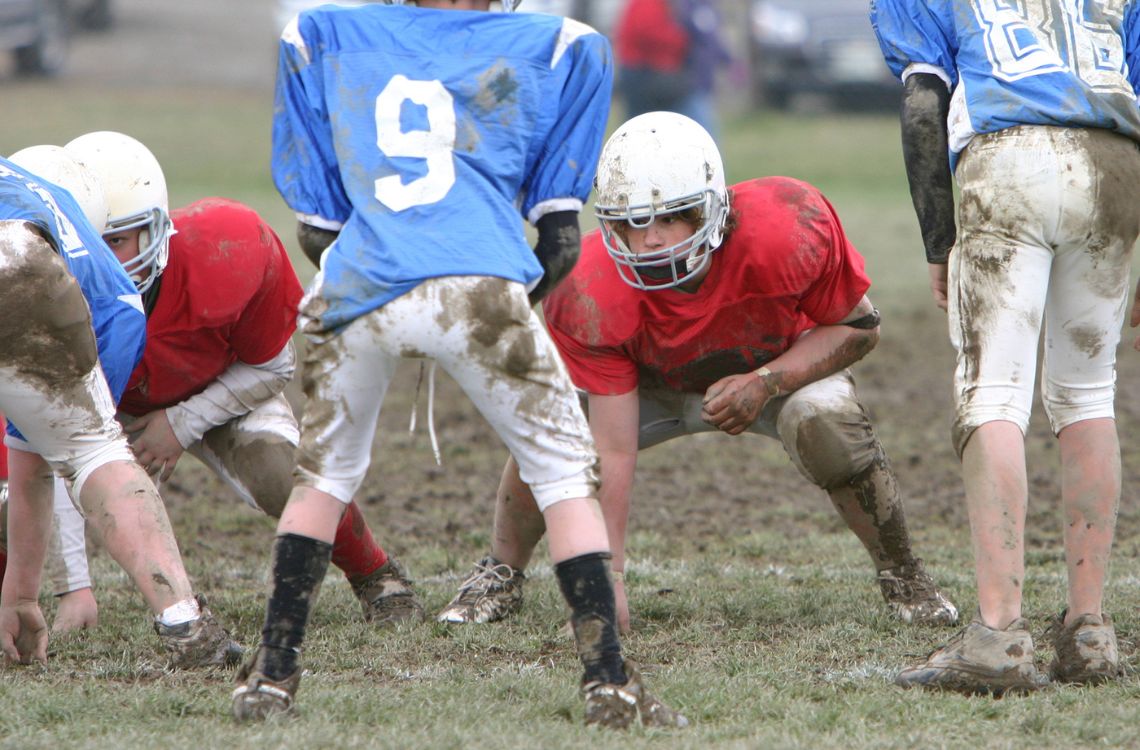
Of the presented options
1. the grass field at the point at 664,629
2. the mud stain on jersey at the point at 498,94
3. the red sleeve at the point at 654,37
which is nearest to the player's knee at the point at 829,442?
the grass field at the point at 664,629

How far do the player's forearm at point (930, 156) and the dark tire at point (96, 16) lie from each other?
2271 centimetres

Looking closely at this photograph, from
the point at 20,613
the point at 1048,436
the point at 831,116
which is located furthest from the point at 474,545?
the point at 831,116

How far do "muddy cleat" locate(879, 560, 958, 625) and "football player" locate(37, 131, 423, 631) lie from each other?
54.3 inches

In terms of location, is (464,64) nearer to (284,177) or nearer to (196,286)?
(284,177)

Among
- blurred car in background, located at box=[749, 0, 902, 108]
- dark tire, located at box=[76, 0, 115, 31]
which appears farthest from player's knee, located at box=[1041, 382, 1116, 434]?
dark tire, located at box=[76, 0, 115, 31]

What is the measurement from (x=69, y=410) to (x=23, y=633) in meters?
0.68

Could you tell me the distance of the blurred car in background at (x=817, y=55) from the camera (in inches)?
712

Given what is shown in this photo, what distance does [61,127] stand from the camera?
16969 millimetres

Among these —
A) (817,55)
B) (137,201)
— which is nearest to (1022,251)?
(137,201)

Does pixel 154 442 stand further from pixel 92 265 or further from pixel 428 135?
pixel 428 135

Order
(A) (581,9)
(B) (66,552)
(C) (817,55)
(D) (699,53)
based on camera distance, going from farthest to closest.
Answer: (A) (581,9) → (C) (817,55) → (D) (699,53) → (B) (66,552)

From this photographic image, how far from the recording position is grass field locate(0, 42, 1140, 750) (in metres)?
3.28

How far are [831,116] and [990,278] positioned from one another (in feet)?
54.2

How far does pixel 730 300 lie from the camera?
4.25 meters
